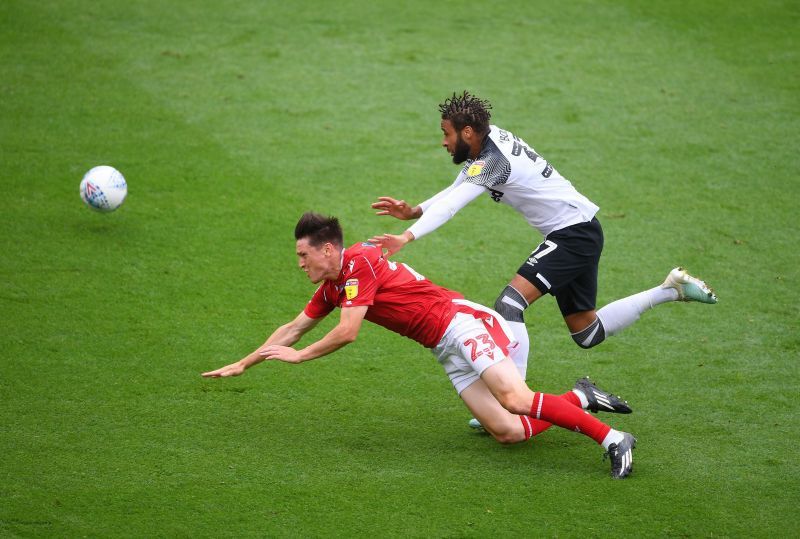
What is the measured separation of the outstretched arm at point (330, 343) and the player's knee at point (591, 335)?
191 cm

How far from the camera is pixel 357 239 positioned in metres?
9.06

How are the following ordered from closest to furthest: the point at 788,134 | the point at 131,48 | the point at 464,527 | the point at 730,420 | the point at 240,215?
the point at 464,527, the point at 730,420, the point at 240,215, the point at 788,134, the point at 131,48

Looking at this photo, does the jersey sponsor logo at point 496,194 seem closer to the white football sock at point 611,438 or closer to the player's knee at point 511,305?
the player's knee at point 511,305

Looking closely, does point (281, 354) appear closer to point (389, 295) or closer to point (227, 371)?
point (227, 371)

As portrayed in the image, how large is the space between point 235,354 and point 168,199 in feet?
9.52

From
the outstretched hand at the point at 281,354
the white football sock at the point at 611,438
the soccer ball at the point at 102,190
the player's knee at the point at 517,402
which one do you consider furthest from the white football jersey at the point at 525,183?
the soccer ball at the point at 102,190

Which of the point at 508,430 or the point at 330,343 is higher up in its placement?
the point at 330,343

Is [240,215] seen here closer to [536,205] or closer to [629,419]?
[536,205]

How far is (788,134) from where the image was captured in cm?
1112

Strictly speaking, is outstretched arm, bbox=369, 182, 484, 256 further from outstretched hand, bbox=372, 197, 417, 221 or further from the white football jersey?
outstretched hand, bbox=372, 197, 417, 221

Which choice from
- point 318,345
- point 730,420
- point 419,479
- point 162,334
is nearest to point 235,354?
point 162,334

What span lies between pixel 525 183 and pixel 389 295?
1313 millimetres

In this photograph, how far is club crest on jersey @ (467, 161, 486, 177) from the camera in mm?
6488

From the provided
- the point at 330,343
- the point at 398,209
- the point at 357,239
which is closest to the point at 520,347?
the point at 398,209
